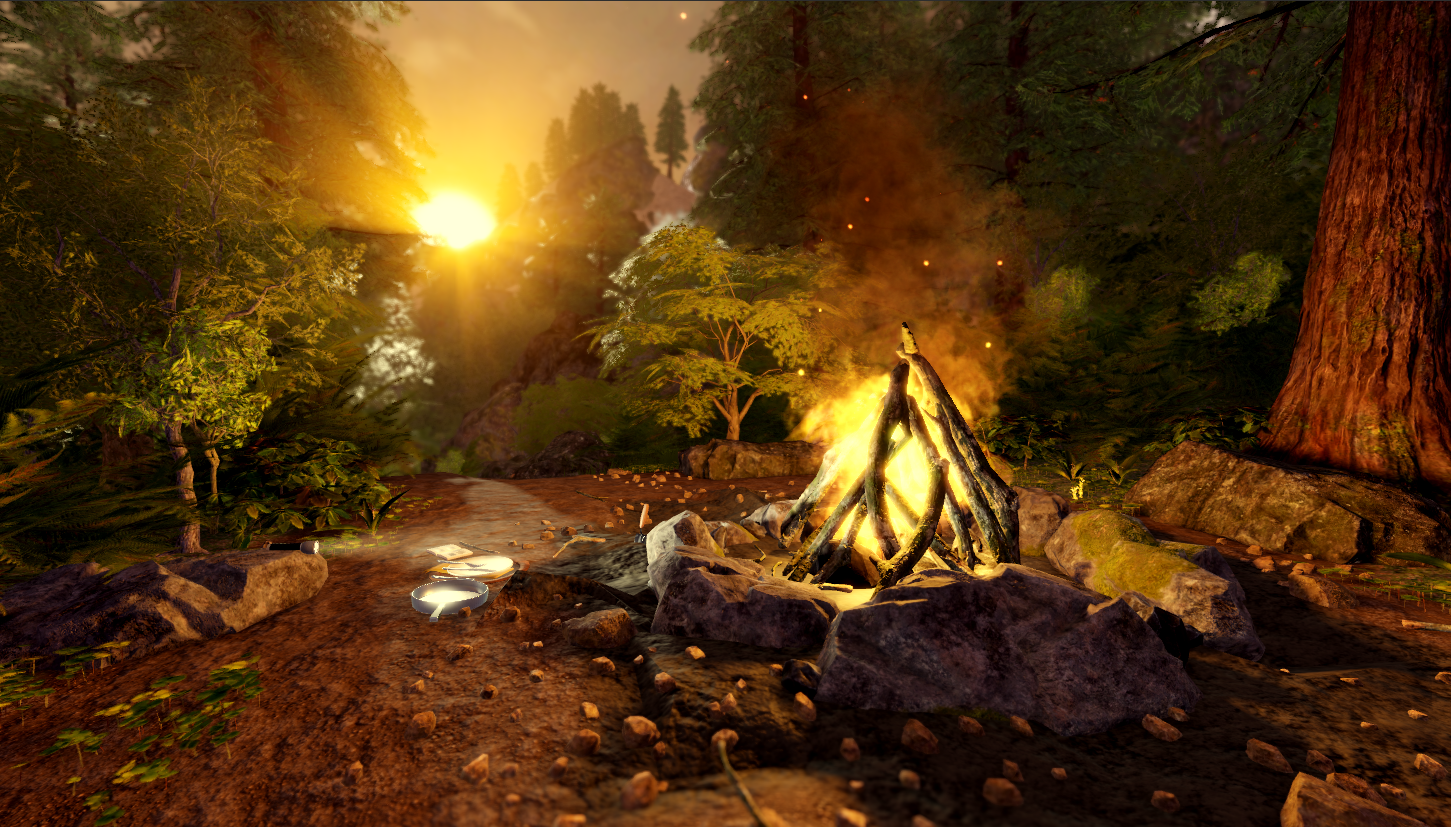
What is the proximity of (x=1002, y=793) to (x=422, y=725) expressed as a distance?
2485 mm

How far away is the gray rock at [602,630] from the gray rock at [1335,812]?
10.1 ft

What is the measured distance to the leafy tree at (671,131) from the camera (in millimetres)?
66125

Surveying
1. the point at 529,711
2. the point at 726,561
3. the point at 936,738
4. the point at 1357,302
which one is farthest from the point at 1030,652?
the point at 1357,302

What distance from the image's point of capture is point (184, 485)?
4.86m

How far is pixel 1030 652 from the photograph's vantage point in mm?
2947

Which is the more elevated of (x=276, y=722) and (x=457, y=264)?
(x=457, y=264)

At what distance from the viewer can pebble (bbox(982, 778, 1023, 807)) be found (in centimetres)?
214

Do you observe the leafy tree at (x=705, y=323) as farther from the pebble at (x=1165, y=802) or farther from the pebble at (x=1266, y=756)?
the pebble at (x=1165, y=802)

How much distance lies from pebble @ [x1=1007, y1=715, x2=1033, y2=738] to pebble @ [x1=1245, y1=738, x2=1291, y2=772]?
85 cm

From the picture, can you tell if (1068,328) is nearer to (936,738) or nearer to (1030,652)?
(1030,652)

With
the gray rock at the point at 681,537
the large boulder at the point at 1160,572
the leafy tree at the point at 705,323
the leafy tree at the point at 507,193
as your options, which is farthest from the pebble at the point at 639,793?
the leafy tree at the point at 507,193

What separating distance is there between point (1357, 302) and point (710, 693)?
26.2 ft

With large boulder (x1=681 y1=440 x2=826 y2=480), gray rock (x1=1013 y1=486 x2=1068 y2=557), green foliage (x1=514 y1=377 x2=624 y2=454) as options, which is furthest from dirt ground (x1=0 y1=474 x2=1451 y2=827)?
green foliage (x1=514 y1=377 x2=624 y2=454)

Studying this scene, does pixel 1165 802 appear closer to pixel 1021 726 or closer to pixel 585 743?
pixel 1021 726
